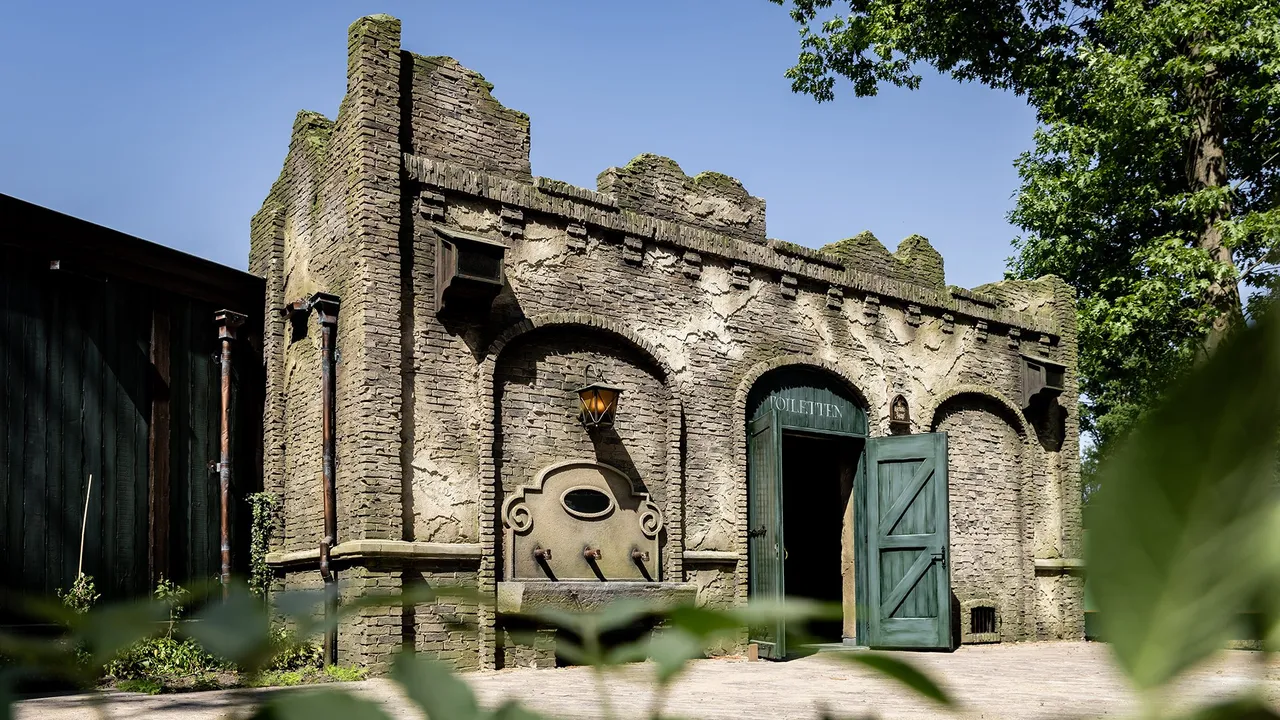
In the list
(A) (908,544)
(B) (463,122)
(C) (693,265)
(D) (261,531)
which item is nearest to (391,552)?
(D) (261,531)

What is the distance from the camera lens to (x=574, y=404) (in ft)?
34.1

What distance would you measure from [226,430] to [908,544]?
7479mm

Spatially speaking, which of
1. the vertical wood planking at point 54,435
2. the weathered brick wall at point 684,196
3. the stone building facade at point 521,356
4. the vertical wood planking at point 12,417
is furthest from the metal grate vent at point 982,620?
the vertical wood planking at point 12,417

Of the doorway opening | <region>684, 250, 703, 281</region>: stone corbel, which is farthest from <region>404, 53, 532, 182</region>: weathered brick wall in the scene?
the doorway opening

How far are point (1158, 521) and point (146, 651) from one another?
933 cm

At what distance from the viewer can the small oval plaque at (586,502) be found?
10117 millimetres

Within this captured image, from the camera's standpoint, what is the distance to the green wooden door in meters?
12.1

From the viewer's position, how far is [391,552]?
8992mm

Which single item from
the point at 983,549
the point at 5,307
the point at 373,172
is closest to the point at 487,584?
the point at 373,172

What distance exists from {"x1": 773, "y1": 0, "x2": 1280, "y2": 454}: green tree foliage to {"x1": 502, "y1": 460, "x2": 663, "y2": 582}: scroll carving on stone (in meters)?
5.48

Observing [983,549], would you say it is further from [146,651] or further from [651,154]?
[146,651]

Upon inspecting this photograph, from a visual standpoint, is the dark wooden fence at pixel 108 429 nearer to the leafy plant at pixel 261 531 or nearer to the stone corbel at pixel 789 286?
the leafy plant at pixel 261 531

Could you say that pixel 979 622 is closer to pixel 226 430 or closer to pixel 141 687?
pixel 226 430

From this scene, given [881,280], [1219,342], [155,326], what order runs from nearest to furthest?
[1219,342] < [155,326] < [881,280]
